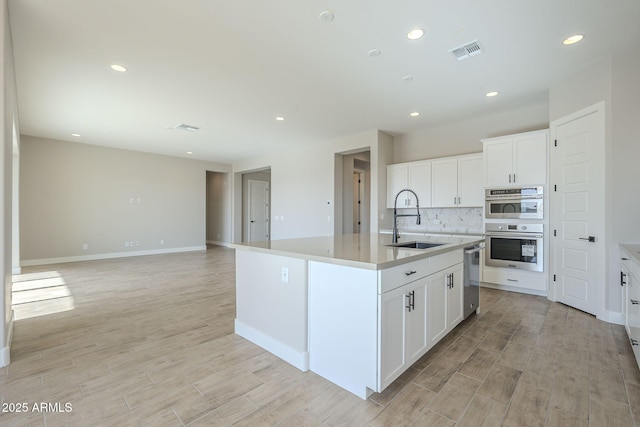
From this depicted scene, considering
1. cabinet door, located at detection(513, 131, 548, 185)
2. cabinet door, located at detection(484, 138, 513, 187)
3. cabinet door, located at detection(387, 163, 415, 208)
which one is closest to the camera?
cabinet door, located at detection(513, 131, 548, 185)

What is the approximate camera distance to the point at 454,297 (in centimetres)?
267

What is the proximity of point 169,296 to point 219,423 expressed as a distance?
115 inches

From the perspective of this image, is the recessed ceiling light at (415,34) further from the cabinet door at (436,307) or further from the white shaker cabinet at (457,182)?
the white shaker cabinet at (457,182)

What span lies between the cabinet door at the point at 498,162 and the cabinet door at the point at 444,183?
62 centimetres

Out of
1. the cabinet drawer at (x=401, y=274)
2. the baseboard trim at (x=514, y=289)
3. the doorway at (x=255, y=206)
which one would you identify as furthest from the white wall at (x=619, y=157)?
the doorway at (x=255, y=206)

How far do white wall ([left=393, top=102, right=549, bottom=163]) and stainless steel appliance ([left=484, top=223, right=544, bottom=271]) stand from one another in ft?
5.37

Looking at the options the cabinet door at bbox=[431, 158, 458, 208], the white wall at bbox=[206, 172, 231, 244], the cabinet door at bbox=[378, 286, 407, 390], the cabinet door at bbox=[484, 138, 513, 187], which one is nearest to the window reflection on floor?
the cabinet door at bbox=[378, 286, 407, 390]

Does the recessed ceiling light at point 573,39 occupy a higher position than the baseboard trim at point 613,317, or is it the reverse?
the recessed ceiling light at point 573,39

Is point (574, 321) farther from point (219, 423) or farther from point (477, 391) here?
point (219, 423)

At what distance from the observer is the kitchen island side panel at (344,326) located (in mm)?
1750

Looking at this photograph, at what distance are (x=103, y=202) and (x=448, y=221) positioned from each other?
8.29 m

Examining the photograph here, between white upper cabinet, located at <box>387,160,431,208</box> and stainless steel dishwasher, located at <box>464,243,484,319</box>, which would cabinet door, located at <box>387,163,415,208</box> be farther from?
stainless steel dishwasher, located at <box>464,243,484,319</box>

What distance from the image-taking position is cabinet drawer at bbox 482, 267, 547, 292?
4.07 meters

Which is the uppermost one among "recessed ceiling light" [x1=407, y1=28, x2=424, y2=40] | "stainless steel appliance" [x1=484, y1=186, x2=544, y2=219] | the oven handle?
"recessed ceiling light" [x1=407, y1=28, x2=424, y2=40]
